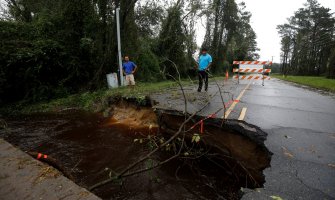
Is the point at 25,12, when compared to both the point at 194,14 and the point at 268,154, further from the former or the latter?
the point at 268,154

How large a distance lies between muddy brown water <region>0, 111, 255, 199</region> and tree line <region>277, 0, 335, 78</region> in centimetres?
4829

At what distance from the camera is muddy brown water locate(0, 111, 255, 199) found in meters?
3.95

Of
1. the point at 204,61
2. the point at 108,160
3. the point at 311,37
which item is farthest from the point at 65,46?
the point at 311,37

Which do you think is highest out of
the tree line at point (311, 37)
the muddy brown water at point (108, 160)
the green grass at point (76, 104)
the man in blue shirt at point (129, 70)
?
the tree line at point (311, 37)

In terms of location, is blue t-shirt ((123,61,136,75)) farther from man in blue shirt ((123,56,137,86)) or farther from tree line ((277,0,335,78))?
tree line ((277,0,335,78))

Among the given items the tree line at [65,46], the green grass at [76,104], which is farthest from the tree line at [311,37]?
the green grass at [76,104]

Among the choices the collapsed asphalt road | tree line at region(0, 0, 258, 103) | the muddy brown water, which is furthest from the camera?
tree line at region(0, 0, 258, 103)

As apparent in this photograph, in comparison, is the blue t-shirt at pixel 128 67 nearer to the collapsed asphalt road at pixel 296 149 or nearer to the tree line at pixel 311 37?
the collapsed asphalt road at pixel 296 149

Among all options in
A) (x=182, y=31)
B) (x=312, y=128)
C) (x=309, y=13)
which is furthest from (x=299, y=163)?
(x=309, y=13)

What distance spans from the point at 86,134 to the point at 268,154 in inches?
211

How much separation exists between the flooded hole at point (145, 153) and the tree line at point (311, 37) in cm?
4743

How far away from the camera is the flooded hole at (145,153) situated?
4.01m

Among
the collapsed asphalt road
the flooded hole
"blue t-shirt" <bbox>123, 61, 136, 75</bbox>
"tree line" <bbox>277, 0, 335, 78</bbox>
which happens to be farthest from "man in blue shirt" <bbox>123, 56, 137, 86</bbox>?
"tree line" <bbox>277, 0, 335, 78</bbox>

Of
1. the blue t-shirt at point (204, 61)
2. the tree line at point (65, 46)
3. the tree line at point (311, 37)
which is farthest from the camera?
the tree line at point (311, 37)
